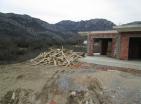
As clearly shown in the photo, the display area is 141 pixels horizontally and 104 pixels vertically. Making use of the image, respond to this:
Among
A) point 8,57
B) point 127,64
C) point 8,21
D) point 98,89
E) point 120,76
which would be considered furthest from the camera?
point 8,21

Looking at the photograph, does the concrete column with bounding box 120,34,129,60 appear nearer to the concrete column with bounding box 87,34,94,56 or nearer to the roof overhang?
the roof overhang

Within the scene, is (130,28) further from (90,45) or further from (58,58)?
(58,58)

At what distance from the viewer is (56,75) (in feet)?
45.9

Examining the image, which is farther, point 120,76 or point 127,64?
point 127,64

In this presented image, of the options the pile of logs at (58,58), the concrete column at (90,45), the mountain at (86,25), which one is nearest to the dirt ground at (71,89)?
the pile of logs at (58,58)

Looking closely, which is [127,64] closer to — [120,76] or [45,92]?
[120,76]

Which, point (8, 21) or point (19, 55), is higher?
point (8, 21)

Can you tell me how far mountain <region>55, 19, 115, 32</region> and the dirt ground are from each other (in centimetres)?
5127

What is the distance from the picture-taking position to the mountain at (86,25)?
6481 centimetres

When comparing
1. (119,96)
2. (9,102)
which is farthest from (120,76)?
(9,102)

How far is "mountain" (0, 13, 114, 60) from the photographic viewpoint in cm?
2474

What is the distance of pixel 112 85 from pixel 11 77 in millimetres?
6742

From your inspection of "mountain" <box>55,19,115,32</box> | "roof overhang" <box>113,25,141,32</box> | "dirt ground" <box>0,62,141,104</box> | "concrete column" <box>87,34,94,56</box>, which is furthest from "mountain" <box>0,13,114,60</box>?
"roof overhang" <box>113,25,141,32</box>

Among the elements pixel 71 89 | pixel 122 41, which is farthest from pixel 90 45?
pixel 71 89
